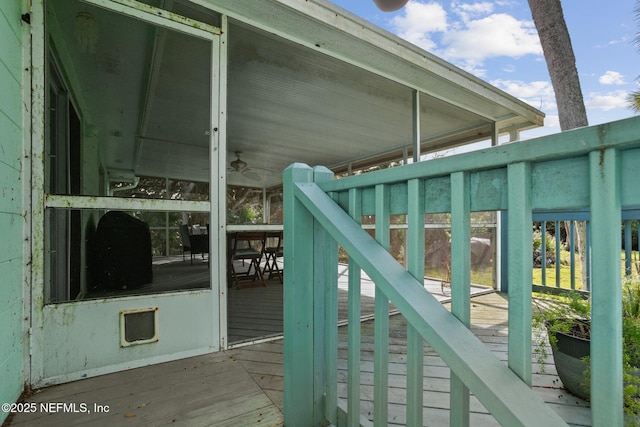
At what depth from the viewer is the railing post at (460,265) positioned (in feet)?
2.45

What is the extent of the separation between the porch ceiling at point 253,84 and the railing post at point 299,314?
114 centimetres

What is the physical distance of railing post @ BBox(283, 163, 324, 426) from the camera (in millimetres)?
1244

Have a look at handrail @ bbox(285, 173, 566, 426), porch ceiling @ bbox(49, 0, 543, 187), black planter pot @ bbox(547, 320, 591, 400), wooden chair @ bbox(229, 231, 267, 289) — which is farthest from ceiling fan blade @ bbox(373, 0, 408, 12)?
black planter pot @ bbox(547, 320, 591, 400)

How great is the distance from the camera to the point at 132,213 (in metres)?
1.94

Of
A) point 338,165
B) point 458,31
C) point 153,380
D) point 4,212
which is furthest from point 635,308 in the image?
point 458,31

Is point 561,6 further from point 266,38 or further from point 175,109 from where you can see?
point 175,109

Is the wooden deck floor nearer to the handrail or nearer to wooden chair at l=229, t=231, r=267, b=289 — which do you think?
the handrail

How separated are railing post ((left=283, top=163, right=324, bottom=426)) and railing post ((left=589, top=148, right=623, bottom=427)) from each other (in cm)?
91

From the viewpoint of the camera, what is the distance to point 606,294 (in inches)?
20.5

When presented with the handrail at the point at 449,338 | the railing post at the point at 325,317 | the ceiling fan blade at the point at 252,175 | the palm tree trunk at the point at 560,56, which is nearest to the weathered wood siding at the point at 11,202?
the railing post at the point at 325,317

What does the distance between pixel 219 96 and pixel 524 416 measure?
7.33 feet

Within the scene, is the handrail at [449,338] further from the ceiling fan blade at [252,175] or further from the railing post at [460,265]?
the ceiling fan blade at [252,175]

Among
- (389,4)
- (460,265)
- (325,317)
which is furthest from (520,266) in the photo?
(389,4)

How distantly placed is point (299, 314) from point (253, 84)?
103 inches
